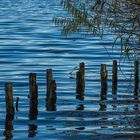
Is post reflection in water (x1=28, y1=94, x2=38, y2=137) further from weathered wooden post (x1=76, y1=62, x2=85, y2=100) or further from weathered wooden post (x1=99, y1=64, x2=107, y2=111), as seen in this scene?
weathered wooden post (x1=99, y1=64, x2=107, y2=111)

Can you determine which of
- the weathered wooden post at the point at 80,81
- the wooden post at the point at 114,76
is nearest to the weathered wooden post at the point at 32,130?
the weathered wooden post at the point at 80,81

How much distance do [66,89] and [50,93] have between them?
16.1 feet

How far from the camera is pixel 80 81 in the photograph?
21.6 metres

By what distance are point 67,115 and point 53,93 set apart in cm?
87

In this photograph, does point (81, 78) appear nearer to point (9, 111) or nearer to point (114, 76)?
point (114, 76)

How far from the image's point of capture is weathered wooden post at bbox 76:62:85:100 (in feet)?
70.1

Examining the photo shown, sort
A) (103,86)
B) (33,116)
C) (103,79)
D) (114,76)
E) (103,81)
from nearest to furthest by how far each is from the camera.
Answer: (33,116)
(103,79)
(103,81)
(103,86)
(114,76)

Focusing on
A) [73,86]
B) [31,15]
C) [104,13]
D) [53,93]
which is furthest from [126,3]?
[31,15]

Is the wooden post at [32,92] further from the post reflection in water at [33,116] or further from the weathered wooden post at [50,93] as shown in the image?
the weathered wooden post at [50,93]

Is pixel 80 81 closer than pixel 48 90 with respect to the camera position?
No

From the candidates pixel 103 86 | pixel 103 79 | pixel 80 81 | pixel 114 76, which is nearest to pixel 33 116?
pixel 80 81

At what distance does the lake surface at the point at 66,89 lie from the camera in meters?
18.0

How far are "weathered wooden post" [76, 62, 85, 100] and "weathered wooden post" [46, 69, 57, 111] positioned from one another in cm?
124

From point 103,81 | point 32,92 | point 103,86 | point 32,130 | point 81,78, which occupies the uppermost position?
point 32,92
